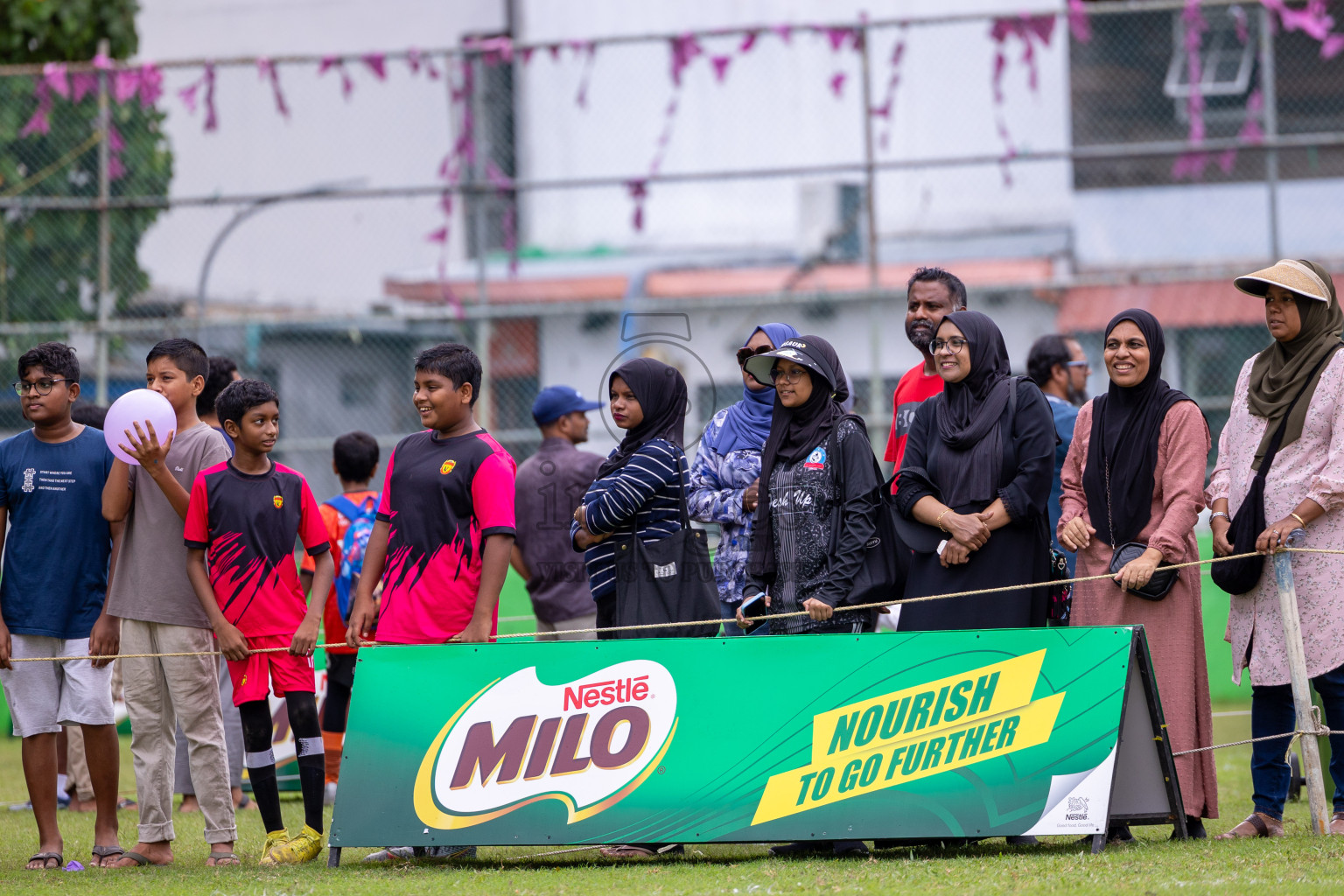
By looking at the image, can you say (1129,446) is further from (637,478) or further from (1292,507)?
(637,478)

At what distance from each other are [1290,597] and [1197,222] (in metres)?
11.9

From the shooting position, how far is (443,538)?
5.60 m

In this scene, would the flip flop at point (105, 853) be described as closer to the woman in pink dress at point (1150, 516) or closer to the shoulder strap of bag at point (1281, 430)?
the woman in pink dress at point (1150, 516)

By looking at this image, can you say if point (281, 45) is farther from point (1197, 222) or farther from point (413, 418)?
point (1197, 222)

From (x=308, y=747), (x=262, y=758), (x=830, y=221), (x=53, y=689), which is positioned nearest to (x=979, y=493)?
(x=308, y=747)

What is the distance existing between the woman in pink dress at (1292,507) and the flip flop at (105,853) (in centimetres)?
431

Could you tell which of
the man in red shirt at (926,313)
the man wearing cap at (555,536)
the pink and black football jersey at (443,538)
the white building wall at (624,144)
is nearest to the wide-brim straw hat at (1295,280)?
the man in red shirt at (926,313)

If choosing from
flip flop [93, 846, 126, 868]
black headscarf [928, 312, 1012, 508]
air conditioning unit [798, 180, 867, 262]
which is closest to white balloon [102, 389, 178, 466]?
flip flop [93, 846, 126, 868]

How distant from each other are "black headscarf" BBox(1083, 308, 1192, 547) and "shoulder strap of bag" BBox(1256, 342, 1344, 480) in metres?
0.36

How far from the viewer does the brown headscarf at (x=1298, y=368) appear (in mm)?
5465

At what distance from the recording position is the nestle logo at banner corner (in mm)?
5082

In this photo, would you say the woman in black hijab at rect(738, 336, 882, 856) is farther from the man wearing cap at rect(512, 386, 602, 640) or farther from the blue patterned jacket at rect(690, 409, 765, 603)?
the man wearing cap at rect(512, 386, 602, 640)

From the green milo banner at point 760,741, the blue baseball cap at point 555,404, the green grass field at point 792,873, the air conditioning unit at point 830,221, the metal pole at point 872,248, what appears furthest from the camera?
the air conditioning unit at point 830,221

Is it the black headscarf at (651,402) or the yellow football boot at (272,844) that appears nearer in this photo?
the yellow football boot at (272,844)
